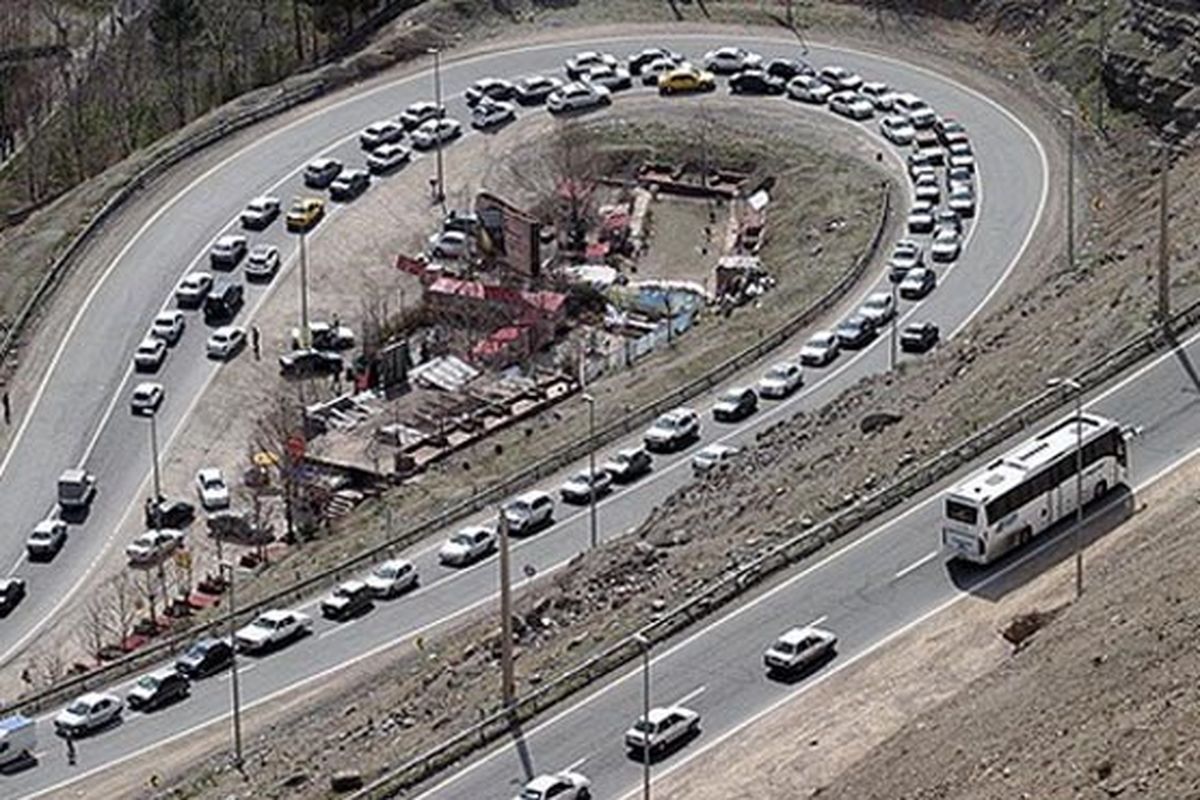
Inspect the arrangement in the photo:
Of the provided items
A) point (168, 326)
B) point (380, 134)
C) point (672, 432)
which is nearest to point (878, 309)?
point (672, 432)

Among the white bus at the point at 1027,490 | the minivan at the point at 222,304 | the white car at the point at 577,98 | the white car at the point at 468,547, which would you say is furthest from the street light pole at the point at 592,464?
the white car at the point at 577,98

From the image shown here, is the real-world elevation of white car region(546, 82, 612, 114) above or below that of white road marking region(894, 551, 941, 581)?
below

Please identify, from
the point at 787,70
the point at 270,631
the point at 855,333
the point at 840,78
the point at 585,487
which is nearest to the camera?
the point at 270,631

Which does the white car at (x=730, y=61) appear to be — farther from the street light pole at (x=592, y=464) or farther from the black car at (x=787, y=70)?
the street light pole at (x=592, y=464)

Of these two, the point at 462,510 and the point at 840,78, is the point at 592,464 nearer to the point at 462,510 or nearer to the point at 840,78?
the point at 462,510

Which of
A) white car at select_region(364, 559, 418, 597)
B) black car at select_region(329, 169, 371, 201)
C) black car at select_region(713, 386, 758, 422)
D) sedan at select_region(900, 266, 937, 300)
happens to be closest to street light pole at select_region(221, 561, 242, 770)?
white car at select_region(364, 559, 418, 597)

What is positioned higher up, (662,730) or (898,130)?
(662,730)

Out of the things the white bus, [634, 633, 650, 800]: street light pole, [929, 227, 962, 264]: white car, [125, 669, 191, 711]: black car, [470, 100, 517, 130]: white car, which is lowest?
[125, 669, 191, 711]: black car

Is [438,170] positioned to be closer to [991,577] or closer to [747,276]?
[747,276]

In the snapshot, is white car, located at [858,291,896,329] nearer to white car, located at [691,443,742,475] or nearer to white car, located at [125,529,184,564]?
white car, located at [691,443,742,475]
